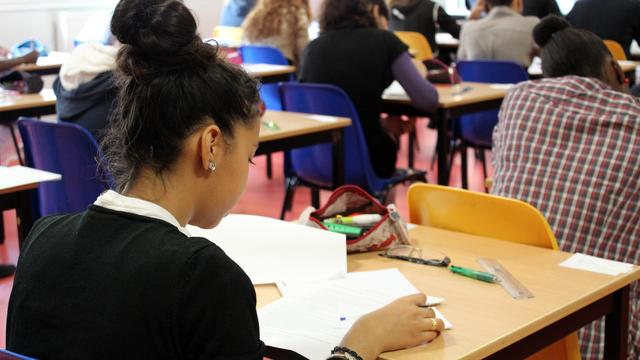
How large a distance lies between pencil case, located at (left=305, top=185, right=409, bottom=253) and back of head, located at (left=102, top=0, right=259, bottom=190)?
745 mm

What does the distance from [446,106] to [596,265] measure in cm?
252

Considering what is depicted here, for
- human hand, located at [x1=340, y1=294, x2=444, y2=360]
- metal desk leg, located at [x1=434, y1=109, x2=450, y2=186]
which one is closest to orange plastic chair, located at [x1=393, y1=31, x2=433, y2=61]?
metal desk leg, located at [x1=434, y1=109, x2=450, y2=186]

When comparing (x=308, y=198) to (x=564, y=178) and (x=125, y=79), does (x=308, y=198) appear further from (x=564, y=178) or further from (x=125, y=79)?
(x=125, y=79)

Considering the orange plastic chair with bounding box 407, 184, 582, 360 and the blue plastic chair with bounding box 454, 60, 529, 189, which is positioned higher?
the orange plastic chair with bounding box 407, 184, 582, 360

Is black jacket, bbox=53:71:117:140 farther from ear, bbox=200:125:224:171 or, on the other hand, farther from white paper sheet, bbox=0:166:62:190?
ear, bbox=200:125:224:171

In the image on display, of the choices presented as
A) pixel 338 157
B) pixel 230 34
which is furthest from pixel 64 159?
pixel 230 34

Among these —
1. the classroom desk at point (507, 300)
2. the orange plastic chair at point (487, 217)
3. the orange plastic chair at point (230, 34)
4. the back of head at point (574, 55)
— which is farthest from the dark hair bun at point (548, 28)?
the orange plastic chair at point (230, 34)

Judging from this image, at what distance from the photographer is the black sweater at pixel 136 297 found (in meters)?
1.23

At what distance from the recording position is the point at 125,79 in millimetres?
1393

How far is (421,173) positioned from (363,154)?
334 millimetres

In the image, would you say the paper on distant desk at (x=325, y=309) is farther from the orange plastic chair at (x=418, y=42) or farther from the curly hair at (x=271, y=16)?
the orange plastic chair at (x=418, y=42)

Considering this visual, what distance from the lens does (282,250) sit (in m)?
2.00

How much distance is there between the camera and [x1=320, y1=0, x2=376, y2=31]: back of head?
4301 mm

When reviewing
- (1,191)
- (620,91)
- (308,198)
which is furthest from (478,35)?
(1,191)
